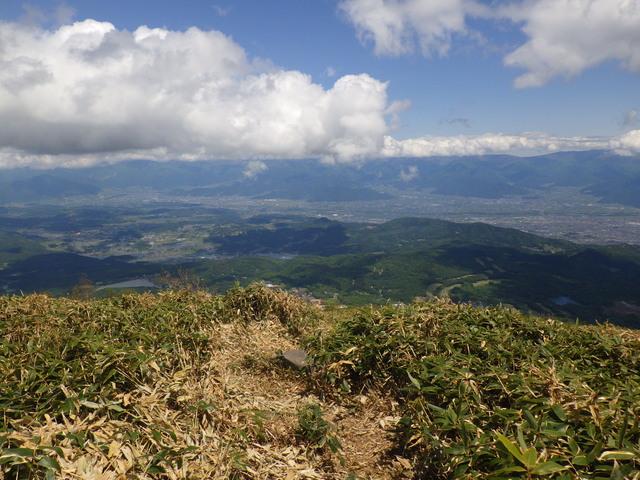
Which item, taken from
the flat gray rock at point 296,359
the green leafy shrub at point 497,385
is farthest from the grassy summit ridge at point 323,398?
the flat gray rock at point 296,359

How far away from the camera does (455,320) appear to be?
8.05m

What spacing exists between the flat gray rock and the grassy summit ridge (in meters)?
0.23

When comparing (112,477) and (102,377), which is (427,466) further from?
(102,377)

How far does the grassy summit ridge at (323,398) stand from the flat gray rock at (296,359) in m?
0.23

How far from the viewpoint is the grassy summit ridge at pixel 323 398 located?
12.6 feet

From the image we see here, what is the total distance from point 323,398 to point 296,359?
1447 millimetres

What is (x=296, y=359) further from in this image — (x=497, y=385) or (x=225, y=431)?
(x=497, y=385)

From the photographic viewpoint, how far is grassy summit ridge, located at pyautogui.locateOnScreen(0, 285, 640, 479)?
384cm

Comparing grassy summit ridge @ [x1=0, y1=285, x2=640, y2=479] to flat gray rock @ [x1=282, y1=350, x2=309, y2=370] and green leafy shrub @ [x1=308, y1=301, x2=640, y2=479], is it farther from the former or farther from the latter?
flat gray rock @ [x1=282, y1=350, x2=309, y2=370]

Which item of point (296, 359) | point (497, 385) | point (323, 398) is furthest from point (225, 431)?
point (497, 385)

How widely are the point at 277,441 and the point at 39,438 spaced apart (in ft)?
10.6

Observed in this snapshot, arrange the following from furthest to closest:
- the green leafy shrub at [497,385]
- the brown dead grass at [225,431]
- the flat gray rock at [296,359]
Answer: the flat gray rock at [296,359]
the brown dead grass at [225,431]
the green leafy shrub at [497,385]

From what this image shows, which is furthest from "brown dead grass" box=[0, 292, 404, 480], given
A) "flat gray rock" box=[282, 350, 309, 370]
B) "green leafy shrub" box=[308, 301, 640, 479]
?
"green leafy shrub" box=[308, 301, 640, 479]

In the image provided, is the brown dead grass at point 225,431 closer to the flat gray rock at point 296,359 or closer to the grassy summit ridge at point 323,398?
the grassy summit ridge at point 323,398
